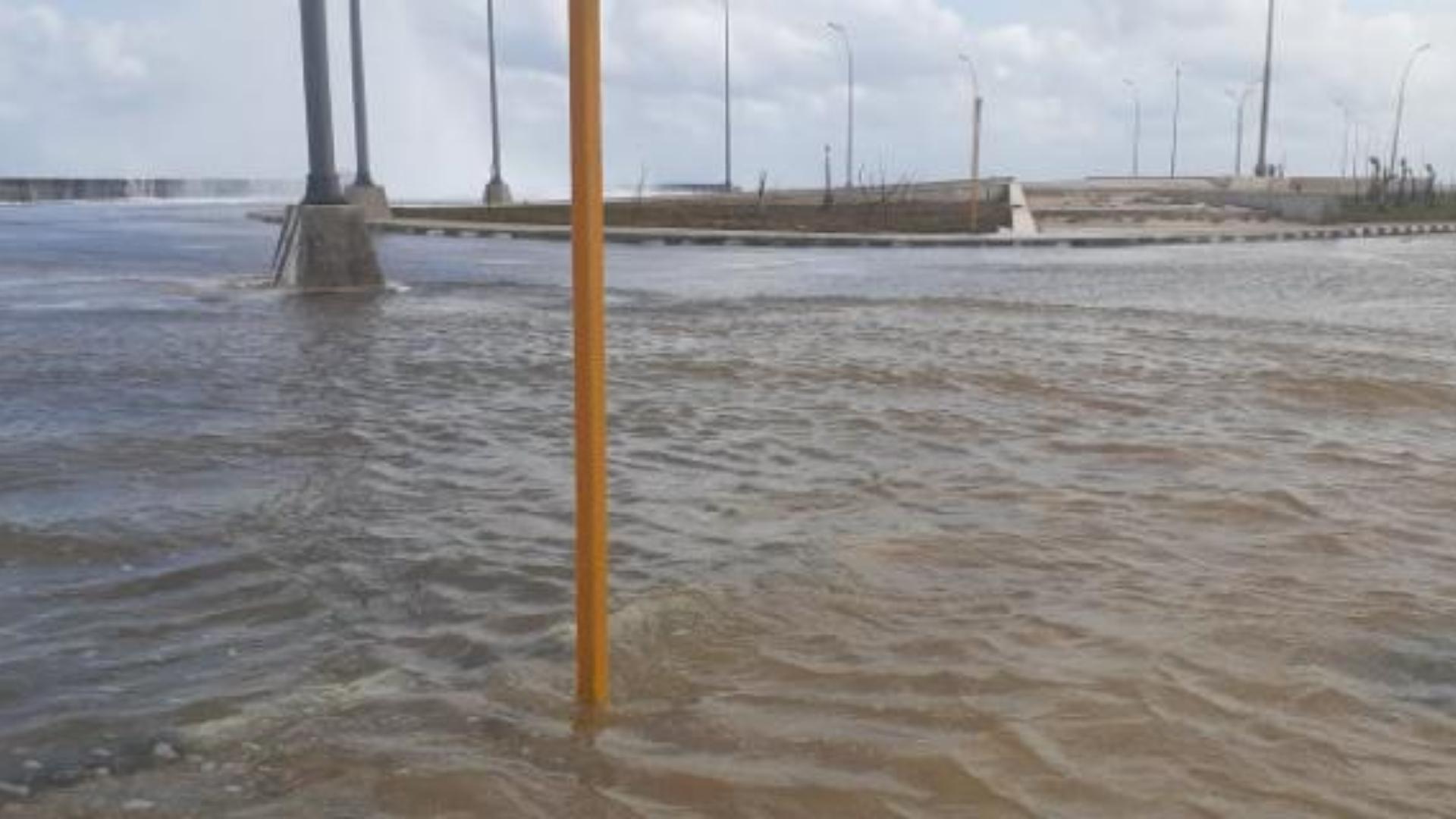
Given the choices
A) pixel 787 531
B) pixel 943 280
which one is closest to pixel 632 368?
pixel 787 531

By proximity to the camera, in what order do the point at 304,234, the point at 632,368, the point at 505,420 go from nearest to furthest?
the point at 505,420 → the point at 632,368 → the point at 304,234

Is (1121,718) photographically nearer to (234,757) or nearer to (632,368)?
(234,757)

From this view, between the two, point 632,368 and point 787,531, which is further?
point 632,368

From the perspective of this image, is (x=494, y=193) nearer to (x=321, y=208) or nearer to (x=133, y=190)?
(x=321, y=208)

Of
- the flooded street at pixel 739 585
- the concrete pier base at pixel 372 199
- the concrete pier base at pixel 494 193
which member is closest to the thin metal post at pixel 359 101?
the concrete pier base at pixel 372 199

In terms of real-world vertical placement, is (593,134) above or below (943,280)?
above

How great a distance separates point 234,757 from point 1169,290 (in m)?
18.0

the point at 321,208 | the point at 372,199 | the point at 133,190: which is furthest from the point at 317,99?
the point at 133,190

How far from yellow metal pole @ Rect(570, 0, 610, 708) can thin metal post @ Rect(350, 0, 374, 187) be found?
31.3 m

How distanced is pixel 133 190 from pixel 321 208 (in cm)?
8547

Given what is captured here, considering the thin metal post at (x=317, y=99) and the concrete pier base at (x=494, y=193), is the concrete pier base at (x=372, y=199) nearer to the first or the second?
the concrete pier base at (x=494, y=193)

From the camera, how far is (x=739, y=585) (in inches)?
199

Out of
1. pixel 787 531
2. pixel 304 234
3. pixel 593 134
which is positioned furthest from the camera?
pixel 304 234

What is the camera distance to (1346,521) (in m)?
6.12
